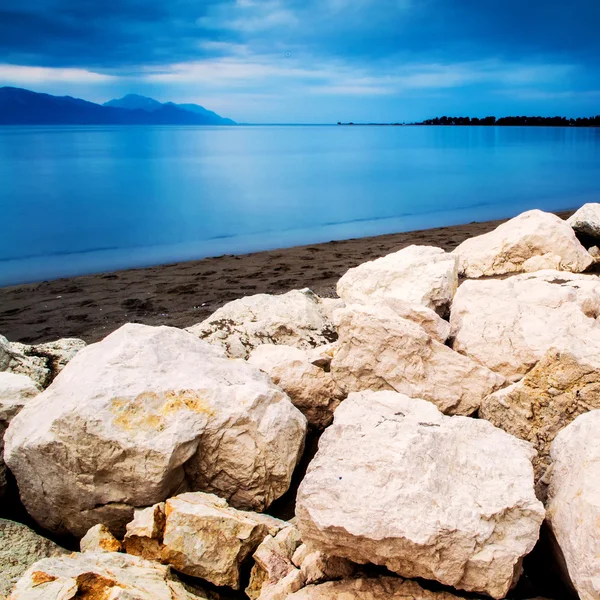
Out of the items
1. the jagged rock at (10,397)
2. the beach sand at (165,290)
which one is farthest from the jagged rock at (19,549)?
the beach sand at (165,290)

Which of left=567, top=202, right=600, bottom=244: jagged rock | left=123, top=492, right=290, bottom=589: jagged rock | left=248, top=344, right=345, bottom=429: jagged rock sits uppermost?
left=567, top=202, right=600, bottom=244: jagged rock

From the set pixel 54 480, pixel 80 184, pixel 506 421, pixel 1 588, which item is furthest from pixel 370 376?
pixel 80 184

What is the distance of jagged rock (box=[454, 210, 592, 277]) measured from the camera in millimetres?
7199

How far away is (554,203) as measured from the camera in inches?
1015

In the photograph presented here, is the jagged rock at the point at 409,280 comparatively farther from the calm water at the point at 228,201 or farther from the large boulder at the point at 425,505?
the calm water at the point at 228,201

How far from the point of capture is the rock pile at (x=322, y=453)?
2.46m

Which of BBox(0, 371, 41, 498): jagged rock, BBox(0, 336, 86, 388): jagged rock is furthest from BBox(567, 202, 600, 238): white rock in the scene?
BBox(0, 371, 41, 498): jagged rock

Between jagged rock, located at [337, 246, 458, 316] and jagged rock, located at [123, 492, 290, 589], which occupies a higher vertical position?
jagged rock, located at [337, 246, 458, 316]

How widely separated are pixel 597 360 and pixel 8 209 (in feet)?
82.2

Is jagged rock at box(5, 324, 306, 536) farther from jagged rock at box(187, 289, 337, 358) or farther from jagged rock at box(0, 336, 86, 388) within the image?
jagged rock at box(187, 289, 337, 358)

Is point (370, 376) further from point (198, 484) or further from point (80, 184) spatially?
point (80, 184)

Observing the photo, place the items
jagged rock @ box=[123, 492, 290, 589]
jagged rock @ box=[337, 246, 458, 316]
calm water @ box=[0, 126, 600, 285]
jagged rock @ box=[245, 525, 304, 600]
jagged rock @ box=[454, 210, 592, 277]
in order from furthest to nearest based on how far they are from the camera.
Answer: calm water @ box=[0, 126, 600, 285], jagged rock @ box=[454, 210, 592, 277], jagged rock @ box=[337, 246, 458, 316], jagged rock @ box=[123, 492, 290, 589], jagged rock @ box=[245, 525, 304, 600]

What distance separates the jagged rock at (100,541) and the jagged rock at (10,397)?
0.84 m

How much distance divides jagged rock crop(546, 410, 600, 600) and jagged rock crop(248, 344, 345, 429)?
5.27 ft
